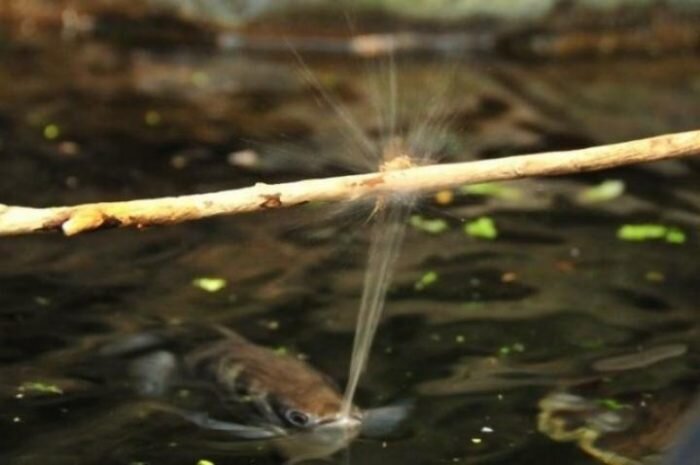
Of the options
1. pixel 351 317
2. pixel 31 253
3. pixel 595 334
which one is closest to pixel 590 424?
pixel 595 334

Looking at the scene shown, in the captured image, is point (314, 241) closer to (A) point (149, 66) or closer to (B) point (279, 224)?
(B) point (279, 224)

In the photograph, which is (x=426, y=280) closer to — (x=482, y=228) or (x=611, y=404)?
(x=482, y=228)

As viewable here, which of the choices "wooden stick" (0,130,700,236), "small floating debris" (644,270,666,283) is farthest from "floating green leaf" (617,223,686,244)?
"wooden stick" (0,130,700,236)

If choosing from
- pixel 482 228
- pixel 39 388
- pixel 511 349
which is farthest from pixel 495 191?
pixel 39 388

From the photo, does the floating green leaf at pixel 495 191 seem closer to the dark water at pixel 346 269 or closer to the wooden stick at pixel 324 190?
the dark water at pixel 346 269

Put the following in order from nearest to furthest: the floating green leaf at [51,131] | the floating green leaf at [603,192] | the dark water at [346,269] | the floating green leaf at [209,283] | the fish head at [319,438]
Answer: the fish head at [319,438] → the dark water at [346,269] → the floating green leaf at [209,283] → the floating green leaf at [603,192] → the floating green leaf at [51,131]

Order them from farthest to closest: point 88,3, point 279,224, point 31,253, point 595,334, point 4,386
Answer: point 88,3
point 279,224
point 31,253
point 595,334
point 4,386

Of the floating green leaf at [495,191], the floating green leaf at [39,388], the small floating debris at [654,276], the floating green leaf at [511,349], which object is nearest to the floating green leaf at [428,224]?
the floating green leaf at [495,191]
